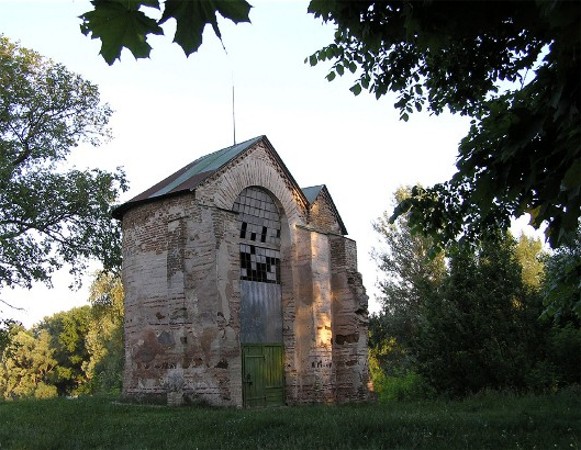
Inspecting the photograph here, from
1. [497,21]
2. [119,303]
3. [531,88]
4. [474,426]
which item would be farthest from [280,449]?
[119,303]

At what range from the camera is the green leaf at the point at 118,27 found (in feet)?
7.02

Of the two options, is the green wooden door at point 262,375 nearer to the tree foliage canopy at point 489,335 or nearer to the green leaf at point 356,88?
the tree foliage canopy at point 489,335

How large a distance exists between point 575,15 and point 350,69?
6.21 meters

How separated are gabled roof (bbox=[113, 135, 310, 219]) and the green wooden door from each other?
552cm

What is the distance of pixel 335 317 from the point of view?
20375mm

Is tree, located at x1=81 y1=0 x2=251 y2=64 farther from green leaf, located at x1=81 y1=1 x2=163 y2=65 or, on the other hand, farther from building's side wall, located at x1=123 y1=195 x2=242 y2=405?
building's side wall, located at x1=123 y1=195 x2=242 y2=405

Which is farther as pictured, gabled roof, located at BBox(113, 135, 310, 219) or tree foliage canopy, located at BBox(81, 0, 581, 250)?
gabled roof, located at BBox(113, 135, 310, 219)

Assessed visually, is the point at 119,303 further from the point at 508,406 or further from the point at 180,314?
the point at 508,406

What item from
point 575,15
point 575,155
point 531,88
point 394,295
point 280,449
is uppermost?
point 394,295

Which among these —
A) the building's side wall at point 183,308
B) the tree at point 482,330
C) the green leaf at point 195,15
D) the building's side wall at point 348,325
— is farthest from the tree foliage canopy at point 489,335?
the green leaf at point 195,15

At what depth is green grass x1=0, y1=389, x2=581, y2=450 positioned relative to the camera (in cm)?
935

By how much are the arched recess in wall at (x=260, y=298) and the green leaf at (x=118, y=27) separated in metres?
16.0

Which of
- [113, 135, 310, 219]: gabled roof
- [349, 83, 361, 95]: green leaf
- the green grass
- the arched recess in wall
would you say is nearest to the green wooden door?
the arched recess in wall

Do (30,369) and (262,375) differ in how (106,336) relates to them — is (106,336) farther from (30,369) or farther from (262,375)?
(262,375)
